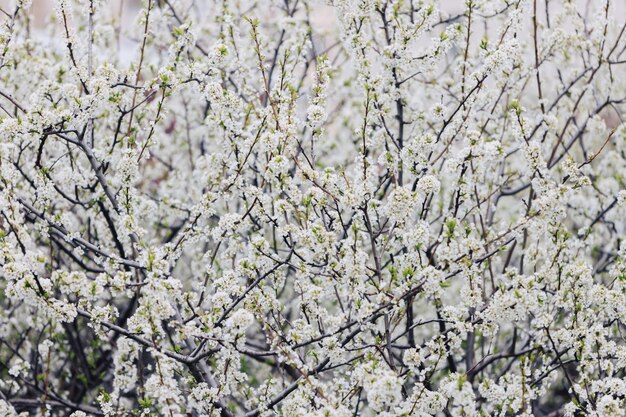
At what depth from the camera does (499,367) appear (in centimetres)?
552

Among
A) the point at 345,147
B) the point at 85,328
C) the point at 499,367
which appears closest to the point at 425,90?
the point at 345,147

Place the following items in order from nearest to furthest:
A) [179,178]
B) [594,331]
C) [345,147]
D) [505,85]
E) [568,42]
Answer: [594,331] → [505,85] → [568,42] → [179,178] → [345,147]

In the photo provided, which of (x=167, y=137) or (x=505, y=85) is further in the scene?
(x=167, y=137)

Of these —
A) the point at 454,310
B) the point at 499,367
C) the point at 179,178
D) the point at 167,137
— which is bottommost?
the point at 454,310

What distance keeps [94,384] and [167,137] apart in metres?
2.55

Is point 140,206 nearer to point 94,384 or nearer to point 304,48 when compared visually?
point 304,48

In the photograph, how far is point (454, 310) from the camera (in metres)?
3.60

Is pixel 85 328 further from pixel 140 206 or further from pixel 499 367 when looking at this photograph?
pixel 499 367

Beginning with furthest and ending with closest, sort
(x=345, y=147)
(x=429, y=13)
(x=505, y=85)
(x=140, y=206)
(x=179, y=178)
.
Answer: (x=345, y=147), (x=179, y=178), (x=505, y=85), (x=140, y=206), (x=429, y=13)

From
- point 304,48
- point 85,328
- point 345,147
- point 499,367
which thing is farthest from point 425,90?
point 85,328

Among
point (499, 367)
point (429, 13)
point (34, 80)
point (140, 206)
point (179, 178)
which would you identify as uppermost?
point (34, 80)

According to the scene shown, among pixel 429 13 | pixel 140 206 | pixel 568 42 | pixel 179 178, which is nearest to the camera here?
pixel 429 13

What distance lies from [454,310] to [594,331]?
67 centimetres

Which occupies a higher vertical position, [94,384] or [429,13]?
[429,13]
